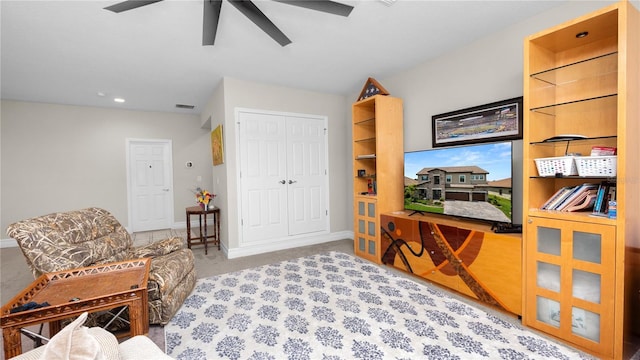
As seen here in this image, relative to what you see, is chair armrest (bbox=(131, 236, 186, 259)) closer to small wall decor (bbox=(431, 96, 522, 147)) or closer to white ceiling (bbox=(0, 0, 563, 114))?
white ceiling (bbox=(0, 0, 563, 114))

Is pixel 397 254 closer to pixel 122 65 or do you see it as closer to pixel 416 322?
pixel 416 322

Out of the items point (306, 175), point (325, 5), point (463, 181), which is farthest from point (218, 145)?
point (463, 181)

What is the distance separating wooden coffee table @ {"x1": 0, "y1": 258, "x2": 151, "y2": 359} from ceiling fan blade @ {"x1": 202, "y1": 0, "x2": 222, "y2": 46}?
73.6 inches

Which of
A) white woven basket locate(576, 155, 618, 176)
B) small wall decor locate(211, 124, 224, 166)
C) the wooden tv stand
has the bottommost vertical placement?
the wooden tv stand

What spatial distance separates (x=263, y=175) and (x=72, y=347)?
3.52m

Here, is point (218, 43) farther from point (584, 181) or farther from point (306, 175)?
point (584, 181)

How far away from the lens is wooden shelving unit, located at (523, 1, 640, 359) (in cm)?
162

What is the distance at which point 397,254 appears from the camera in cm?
310

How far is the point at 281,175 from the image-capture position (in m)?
4.27

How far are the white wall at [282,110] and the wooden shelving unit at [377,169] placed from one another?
93 cm

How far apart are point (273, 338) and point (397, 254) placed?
5.53 ft

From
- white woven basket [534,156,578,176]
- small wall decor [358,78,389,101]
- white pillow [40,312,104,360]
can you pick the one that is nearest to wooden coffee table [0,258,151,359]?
white pillow [40,312,104,360]

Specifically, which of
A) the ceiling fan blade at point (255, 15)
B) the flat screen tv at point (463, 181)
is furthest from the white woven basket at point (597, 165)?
the ceiling fan blade at point (255, 15)

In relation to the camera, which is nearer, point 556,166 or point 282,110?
point 556,166
